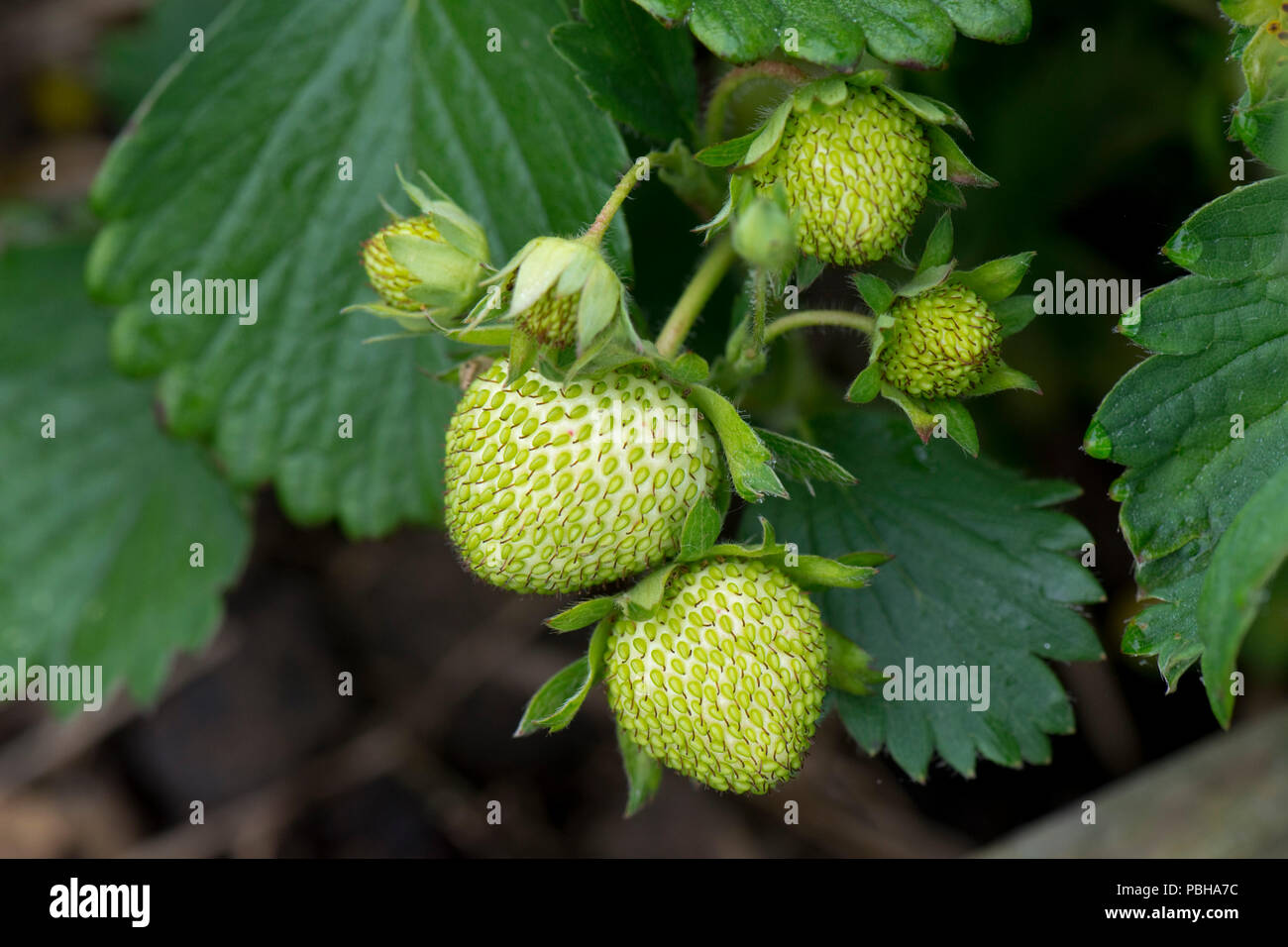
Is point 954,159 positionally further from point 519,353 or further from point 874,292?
point 519,353

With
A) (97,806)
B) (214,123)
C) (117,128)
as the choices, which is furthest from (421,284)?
(117,128)

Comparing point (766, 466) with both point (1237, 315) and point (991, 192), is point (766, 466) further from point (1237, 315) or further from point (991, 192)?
point (991, 192)

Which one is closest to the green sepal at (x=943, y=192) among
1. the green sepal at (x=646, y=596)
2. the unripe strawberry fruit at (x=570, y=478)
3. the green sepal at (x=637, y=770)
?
the unripe strawberry fruit at (x=570, y=478)

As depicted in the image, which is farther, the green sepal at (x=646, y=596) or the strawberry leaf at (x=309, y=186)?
the strawberry leaf at (x=309, y=186)

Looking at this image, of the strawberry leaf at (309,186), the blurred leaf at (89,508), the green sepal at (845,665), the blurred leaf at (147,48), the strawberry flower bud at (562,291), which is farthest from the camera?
the blurred leaf at (147,48)

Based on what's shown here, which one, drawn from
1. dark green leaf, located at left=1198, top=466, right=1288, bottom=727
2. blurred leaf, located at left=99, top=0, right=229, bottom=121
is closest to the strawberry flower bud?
dark green leaf, located at left=1198, top=466, right=1288, bottom=727

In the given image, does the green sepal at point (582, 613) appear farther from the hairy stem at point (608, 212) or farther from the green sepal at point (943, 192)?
the green sepal at point (943, 192)

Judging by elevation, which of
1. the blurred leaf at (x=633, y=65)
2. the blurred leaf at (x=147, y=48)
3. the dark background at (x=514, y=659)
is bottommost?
the dark background at (x=514, y=659)

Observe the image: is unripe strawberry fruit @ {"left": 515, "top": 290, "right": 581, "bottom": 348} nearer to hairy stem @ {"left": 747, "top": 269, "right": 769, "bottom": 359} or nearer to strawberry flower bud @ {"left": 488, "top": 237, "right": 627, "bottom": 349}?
strawberry flower bud @ {"left": 488, "top": 237, "right": 627, "bottom": 349}
